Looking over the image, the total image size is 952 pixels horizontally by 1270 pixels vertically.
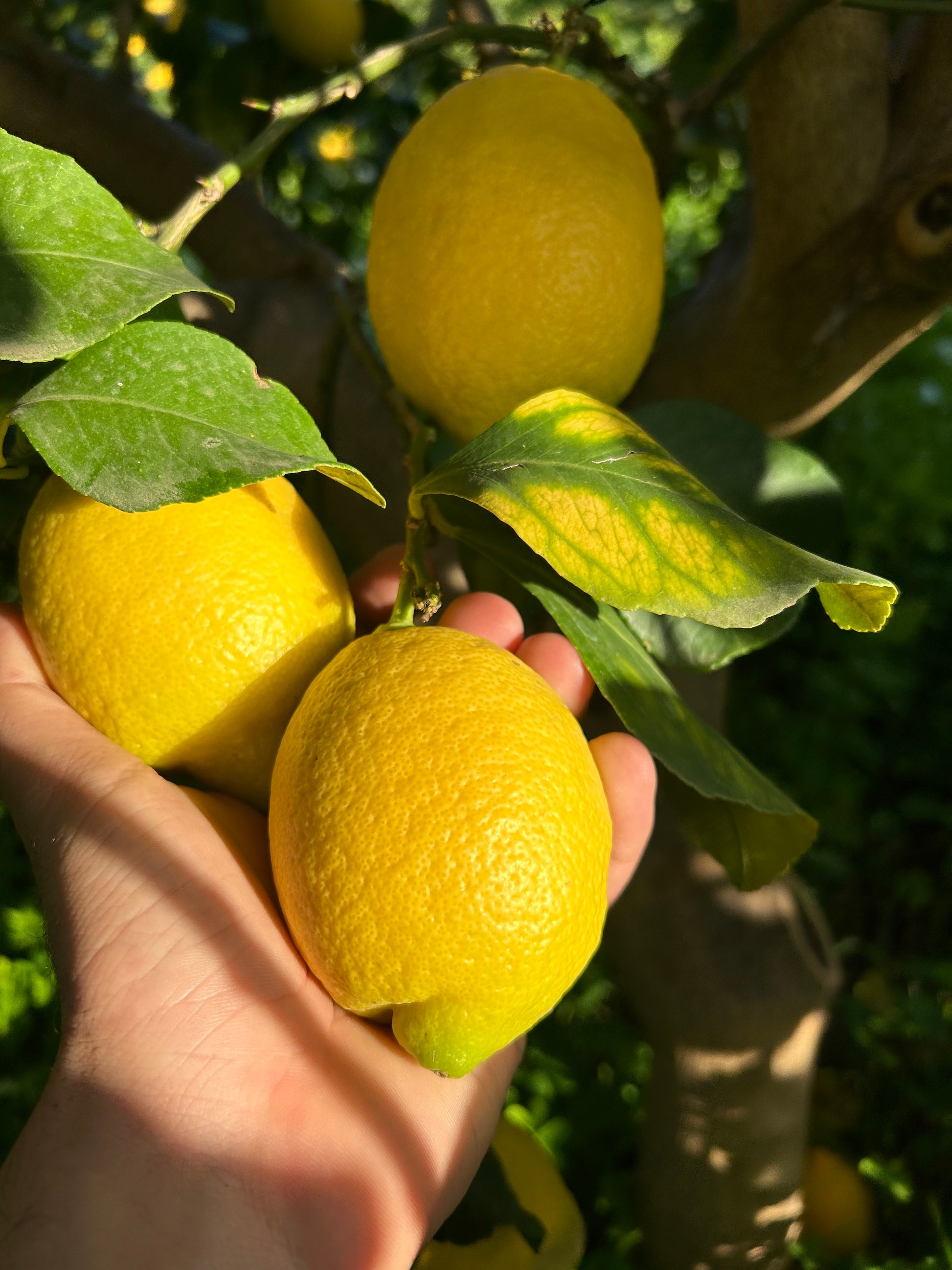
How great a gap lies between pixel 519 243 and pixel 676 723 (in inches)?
12.8

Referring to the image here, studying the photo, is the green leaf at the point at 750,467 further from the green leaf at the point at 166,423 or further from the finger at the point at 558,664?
the green leaf at the point at 166,423

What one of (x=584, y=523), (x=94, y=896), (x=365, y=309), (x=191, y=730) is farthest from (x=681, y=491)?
(x=365, y=309)

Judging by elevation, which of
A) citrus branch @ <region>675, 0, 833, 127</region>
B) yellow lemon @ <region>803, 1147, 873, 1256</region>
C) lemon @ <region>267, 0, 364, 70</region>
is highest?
citrus branch @ <region>675, 0, 833, 127</region>

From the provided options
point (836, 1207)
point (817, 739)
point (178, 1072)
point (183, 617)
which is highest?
point (183, 617)

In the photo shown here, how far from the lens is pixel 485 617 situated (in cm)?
79

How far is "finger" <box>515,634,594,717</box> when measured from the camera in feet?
2.66

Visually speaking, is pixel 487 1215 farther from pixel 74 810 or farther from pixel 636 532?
pixel 636 532

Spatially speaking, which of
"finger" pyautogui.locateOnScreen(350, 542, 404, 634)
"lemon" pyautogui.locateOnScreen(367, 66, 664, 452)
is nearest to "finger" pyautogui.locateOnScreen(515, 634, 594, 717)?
"finger" pyautogui.locateOnScreen(350, 542, 404, 634)

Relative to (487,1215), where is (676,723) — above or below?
above

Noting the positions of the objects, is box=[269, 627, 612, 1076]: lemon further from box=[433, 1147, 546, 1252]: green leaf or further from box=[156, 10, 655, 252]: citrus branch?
box=[433, 1147, 546, 1252]: green leaf

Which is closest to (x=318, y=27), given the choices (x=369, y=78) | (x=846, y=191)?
(x=369, y=78)

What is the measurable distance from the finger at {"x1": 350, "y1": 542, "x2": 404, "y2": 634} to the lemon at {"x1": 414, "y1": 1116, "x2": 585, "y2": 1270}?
0.57 metres

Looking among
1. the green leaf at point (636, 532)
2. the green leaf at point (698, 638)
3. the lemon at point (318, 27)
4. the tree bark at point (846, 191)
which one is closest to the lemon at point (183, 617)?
the green leaf at point (636, 532)

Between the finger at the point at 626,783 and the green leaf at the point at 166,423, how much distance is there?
35 centimetres
